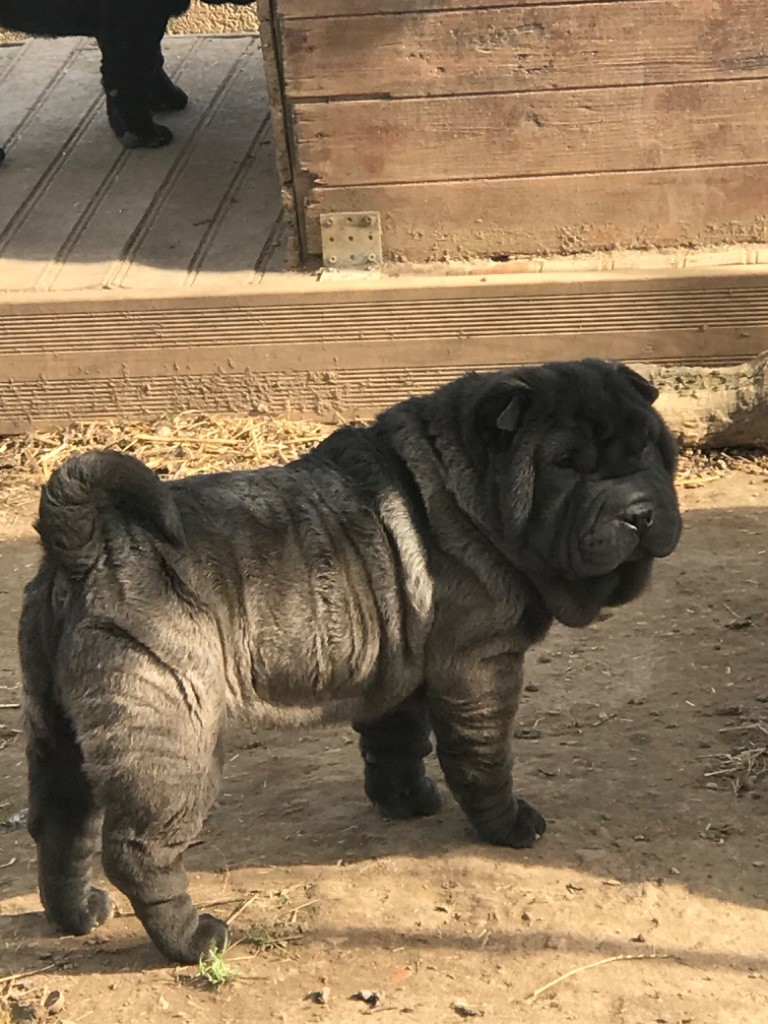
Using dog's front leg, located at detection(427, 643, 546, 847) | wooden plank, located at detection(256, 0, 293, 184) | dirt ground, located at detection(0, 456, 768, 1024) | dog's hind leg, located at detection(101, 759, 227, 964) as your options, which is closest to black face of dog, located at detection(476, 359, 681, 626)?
dog's front leg, located at detection(427, 643, 546, 847)

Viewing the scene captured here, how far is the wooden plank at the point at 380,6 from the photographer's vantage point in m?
6.49

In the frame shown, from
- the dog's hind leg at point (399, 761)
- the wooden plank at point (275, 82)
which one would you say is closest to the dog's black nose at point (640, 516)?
the dog's hind leg at point (399, 761)

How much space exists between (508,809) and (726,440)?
3.13m

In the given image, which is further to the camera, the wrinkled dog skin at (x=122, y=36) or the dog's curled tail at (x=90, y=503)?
the wrinkled dog skin at (x=122, y=36)

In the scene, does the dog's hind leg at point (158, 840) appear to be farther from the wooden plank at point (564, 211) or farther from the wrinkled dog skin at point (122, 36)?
the wrinkled dog skin at point (122, 36)

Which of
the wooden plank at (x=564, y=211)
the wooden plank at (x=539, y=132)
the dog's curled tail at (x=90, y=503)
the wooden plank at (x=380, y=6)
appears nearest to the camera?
the dog's curled tail at (x=90, y=503)

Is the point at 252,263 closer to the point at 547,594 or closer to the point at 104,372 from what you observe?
the point at 104,372

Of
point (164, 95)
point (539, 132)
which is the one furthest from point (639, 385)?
point (164, 95)

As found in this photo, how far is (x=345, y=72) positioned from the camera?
665 centimetres

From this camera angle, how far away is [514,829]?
4.16 metres

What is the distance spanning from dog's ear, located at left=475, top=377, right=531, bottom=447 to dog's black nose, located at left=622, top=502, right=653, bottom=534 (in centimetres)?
37

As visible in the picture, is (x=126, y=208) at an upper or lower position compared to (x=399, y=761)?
upper

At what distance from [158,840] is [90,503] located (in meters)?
0.82

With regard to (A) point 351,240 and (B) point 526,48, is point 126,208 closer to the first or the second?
(A) point 351,240
